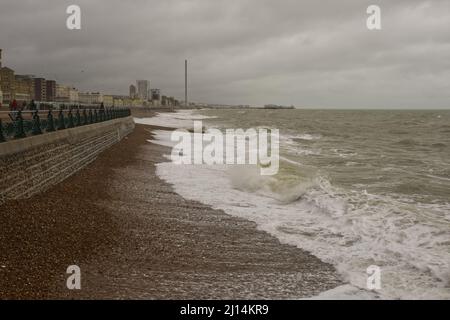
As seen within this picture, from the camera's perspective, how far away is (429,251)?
8.45m

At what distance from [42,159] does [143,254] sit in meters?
Result: 5.76

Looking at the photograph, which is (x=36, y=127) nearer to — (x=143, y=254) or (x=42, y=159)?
(x=42, y=159)

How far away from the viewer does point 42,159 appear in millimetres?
11953

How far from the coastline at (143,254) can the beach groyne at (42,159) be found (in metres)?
0.41

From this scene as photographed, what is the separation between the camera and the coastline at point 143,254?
21.5 feet

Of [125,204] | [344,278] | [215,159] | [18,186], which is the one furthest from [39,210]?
[215,159]

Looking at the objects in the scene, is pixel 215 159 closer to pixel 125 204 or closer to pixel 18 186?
pixel 125 204

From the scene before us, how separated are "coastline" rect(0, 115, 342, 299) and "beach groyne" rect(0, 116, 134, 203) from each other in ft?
1.36

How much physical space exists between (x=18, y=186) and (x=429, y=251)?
30.9 feet
